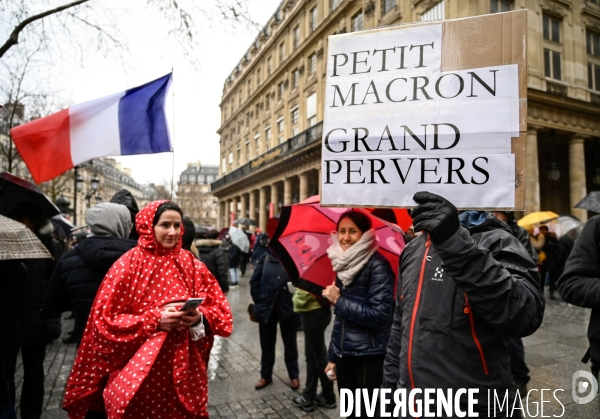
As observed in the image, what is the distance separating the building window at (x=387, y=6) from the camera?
22462mm

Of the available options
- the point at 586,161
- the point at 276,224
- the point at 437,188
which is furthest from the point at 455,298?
the point at 586,161

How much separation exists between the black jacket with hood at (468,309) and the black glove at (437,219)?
4 cm

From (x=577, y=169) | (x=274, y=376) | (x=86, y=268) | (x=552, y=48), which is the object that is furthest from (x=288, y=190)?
(x=86, y=268)

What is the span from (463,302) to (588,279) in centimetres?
112

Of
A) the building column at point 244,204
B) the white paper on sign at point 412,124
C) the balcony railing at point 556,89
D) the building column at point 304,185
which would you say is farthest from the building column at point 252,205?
the white paper on sign at point 412,124

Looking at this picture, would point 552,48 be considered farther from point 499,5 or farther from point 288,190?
point 288,190

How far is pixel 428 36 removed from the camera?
231 centimetres

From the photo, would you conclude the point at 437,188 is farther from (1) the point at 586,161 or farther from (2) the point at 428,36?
(1) the point at 586,161

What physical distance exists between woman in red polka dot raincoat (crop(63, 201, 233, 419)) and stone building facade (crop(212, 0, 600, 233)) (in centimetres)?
1565

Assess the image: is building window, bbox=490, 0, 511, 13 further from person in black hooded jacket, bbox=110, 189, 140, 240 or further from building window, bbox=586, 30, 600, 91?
person in black hooded jacket, bbox=110, 189, 140, 240

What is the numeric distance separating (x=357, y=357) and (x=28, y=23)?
7.75 m

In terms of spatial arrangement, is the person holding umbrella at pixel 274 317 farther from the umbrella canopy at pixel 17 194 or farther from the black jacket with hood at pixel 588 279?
the black jacket with hood at pixel 588 279

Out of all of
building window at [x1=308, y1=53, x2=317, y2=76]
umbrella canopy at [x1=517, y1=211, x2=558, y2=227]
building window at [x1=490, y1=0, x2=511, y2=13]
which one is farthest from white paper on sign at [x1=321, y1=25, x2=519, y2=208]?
building window at [x1=308, y1=53, x2=317, y2=76]

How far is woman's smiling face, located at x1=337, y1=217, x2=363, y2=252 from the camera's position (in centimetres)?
313
